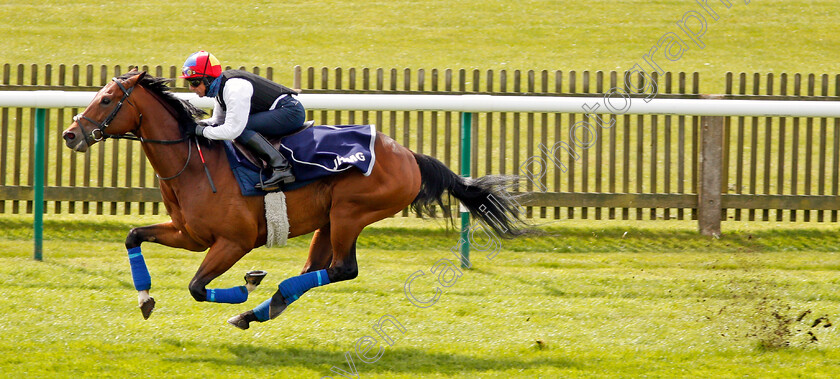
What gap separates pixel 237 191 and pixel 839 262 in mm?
4926

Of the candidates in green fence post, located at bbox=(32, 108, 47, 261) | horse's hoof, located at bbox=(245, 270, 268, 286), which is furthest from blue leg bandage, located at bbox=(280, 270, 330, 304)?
green fence post, located at bbox=(32, 108, 47, 261)

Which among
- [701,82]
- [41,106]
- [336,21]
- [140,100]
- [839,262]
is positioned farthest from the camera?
[336,21]

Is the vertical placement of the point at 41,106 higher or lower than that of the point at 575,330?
higher

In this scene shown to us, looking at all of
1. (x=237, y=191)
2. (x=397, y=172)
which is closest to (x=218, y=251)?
(x=237, y=191)

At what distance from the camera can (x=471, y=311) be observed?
6.27m

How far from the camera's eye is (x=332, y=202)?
571 cm

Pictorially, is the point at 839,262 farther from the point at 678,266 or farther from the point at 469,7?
Answer: the point at 469,7

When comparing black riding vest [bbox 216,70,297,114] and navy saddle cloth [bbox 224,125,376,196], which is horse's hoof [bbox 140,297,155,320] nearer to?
navy saddle cloth [bbox 224,125,376,196]

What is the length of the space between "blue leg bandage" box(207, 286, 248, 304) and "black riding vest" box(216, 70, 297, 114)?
988 millimetres

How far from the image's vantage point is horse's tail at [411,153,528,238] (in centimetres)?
603

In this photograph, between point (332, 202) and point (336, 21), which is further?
point (336, 21)

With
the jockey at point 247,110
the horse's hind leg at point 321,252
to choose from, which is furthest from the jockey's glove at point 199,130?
the horse's hind leg at point 321,252

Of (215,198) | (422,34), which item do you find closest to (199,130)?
(215,198)

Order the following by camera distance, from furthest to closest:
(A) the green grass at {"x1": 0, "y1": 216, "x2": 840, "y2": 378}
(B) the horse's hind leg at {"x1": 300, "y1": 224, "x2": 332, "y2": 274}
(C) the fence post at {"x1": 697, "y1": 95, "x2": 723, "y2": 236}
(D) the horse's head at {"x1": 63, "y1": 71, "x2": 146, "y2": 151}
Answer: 1. (C) the fence post at {"x1": 697, "y1": 95, "x2": 723, "y2": 236}
2. (B) the horse's hind leg at {"x1": 300, "y1": 224, "x2": 332, "y2": 274}
3. (A) the green grass at {"x1": 0, "y1": 216, "x2": 840, "y2": 378}
4. (D) the horse's head at {"x1": 63, "y1": 71, "x2": 146, "y2": 151}
